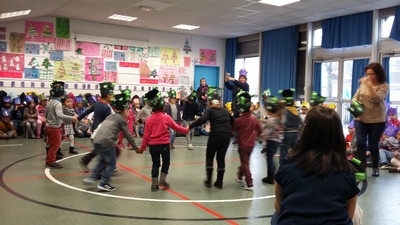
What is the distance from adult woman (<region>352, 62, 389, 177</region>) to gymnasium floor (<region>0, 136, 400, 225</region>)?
740 mm

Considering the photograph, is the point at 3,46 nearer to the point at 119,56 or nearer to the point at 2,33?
the point at 2,33

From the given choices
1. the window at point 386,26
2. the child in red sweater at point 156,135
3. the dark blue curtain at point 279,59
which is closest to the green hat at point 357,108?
the child in red sweater at point 156,135

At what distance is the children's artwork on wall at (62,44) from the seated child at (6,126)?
9.75ft

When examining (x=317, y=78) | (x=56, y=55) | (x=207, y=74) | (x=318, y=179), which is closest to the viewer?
(x=318, y=179)

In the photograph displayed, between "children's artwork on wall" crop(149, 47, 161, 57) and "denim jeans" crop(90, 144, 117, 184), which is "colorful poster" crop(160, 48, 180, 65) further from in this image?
"denim jeans" crop(90, 144, 117, 184)

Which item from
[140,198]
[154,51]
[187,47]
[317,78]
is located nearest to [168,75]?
[154,51]

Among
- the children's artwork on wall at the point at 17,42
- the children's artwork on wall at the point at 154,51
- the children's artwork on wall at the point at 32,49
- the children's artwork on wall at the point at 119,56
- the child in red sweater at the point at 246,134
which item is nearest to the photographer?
the child in red sweater at the point at 246,134

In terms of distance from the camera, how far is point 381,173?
22.6ft

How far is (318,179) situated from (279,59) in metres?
11.8

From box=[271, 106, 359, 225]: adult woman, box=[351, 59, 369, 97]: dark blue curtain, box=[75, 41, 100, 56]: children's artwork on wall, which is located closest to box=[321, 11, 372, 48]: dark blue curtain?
box=[351, 59, 369, 97]: dark blue curtain

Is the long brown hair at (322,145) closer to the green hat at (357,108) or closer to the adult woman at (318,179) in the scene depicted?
the adult woman at (318,179)

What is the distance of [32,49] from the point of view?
11.9 metres

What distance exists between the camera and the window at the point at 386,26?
391 inches

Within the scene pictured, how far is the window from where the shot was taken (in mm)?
9922
